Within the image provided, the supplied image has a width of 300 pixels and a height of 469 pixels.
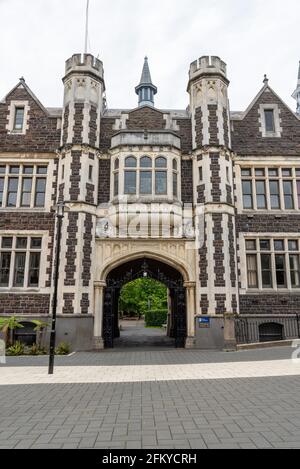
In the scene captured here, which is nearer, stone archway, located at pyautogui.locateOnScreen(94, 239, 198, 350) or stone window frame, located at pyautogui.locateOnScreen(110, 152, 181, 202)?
stone archway, located at pyautogui.locateOnScreen(94, 239, 198, 350)

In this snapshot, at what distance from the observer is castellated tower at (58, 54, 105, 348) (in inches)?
585

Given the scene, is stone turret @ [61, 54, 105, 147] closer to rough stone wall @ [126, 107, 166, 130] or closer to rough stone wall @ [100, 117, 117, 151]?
rough stone wall @ [100, 117, 117, 151]

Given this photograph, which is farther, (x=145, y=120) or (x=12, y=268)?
(x=145, y=120)

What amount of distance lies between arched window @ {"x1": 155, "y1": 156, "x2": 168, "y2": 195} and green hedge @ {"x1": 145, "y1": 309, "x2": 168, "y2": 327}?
74.3ft

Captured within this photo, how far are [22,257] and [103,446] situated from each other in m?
13.0

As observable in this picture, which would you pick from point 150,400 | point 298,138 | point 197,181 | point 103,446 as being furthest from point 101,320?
point 298,138

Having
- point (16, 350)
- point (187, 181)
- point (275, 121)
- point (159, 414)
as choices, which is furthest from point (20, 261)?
point (275, 121)

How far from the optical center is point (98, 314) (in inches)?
601

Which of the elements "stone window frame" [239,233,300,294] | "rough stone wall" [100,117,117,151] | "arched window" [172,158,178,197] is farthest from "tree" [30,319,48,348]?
"stone window frame" [239,233,300,294]

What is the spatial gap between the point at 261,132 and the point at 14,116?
42.1ft

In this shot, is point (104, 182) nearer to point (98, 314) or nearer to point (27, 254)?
point (27, 254)

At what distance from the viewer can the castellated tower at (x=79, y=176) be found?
1485 cm

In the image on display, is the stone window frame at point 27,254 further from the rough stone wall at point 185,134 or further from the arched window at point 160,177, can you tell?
the rough stone wall at point 185,134

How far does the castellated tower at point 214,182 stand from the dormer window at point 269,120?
7.58ft
